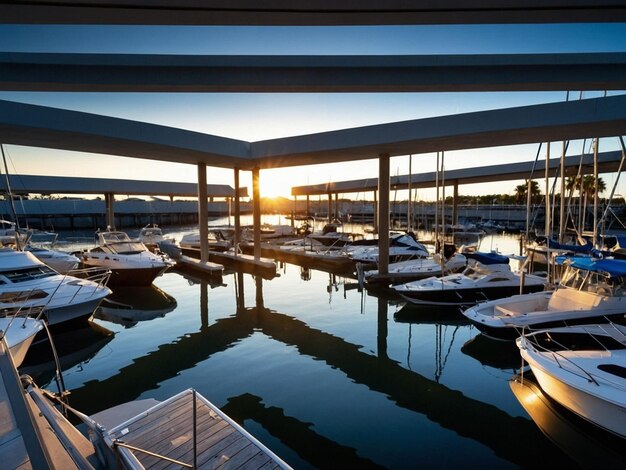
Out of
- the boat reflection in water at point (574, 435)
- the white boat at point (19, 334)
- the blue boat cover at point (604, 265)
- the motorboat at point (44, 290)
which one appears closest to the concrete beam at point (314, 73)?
the blue boat cover at point (604, 265)

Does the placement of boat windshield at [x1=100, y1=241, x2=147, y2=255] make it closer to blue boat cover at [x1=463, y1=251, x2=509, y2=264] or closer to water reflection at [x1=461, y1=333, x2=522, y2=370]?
water reflection at [x1=461, y1=333, x2=522, y2=370]

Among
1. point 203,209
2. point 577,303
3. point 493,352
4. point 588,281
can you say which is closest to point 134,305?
point 203,209

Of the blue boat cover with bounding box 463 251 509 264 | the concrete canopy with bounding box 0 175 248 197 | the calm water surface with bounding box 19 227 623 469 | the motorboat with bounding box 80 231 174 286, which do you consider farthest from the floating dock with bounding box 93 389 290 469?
the concrete canopy with bounding box 0 175 248 197

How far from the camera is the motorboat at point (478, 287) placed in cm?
1406

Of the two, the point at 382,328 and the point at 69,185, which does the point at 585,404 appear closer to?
the point at 382,328

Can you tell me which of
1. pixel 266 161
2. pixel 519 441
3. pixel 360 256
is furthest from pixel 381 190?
pixel 519 441

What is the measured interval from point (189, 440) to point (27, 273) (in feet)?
40.2

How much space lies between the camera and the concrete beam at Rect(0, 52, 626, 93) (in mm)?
9062

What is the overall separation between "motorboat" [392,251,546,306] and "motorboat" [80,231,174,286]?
13334 mm

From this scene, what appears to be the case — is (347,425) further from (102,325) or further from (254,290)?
(254,290)

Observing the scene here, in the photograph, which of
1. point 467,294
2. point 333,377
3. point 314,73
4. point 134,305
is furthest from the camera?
point 134,305

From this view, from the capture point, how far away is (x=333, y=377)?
8.79 m

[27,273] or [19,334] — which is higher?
[27,273]

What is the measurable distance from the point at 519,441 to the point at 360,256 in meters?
18.0
